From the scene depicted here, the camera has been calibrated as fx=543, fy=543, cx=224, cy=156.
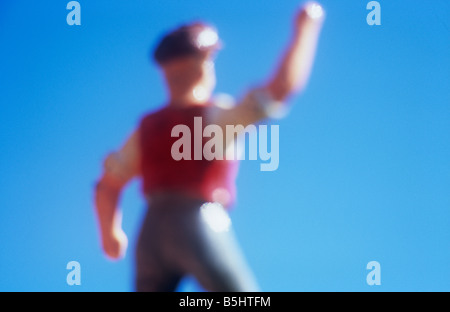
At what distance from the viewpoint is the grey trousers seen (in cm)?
77

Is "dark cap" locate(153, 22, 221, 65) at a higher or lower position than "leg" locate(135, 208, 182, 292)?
higher

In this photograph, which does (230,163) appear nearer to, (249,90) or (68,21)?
(249,90)

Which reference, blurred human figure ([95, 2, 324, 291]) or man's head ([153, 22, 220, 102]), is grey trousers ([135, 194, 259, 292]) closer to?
blurred human figure ([95, 2, 324, 291])

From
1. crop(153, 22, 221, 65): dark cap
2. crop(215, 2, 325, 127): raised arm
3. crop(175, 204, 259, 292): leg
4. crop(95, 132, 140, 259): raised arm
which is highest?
crop(153, 22, 221, 65): dark cap

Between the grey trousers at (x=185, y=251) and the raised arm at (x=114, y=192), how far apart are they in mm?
84

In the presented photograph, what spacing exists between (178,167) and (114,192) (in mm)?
142

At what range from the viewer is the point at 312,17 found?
838mm

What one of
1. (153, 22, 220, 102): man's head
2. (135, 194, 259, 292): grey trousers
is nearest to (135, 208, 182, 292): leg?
(135, 194, 259, 292): grey trousers

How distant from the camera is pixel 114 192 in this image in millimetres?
911

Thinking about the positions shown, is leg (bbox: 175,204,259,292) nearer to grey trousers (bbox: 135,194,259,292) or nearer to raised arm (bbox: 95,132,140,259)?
grey trousers (bbox: 135,194,259,292)

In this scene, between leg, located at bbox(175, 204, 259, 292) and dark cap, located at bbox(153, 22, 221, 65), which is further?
dark cap, located at bbox(153, 22, 221, 65)

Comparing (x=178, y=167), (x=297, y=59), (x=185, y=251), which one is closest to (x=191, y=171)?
(x=178, y=167)

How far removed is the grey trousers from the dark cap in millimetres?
241
